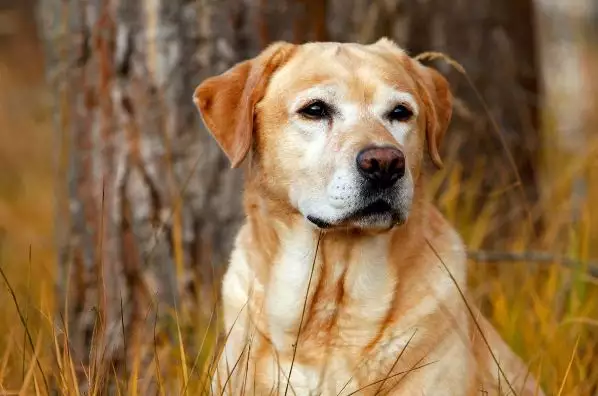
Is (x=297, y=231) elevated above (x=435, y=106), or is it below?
below

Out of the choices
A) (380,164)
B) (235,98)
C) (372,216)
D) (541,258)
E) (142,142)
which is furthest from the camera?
(142,142)

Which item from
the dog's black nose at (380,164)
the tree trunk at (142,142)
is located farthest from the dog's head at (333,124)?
the tree trunk at (142,142)

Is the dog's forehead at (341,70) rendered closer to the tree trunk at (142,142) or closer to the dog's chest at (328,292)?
the dog's chest at (328,292)

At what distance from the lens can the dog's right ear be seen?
11.1 feet

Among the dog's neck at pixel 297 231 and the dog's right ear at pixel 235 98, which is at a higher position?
the dog's right ear at pixel 235 98

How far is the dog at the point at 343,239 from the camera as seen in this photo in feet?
10.2

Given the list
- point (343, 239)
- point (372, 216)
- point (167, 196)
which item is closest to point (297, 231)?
point (343, 239)

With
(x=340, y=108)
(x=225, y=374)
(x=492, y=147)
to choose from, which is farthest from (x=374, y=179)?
(x=492, y=147)

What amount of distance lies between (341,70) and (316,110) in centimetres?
17

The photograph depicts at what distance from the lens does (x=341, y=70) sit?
3.36 m

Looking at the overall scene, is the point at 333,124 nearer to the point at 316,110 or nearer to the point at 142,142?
the point at 316,110

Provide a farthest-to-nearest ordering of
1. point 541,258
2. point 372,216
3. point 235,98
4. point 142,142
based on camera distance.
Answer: point 142,142 → point 541,258 → point 235,98 → point 372,216

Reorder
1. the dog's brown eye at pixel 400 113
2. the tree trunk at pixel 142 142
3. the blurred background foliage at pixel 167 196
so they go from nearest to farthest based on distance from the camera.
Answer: the dog's brown eye at pixel 400 113 < the blurred background foliage at pixel 167 196 < the tree trunk at pixel 142 142

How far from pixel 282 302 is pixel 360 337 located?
12.8 inches
